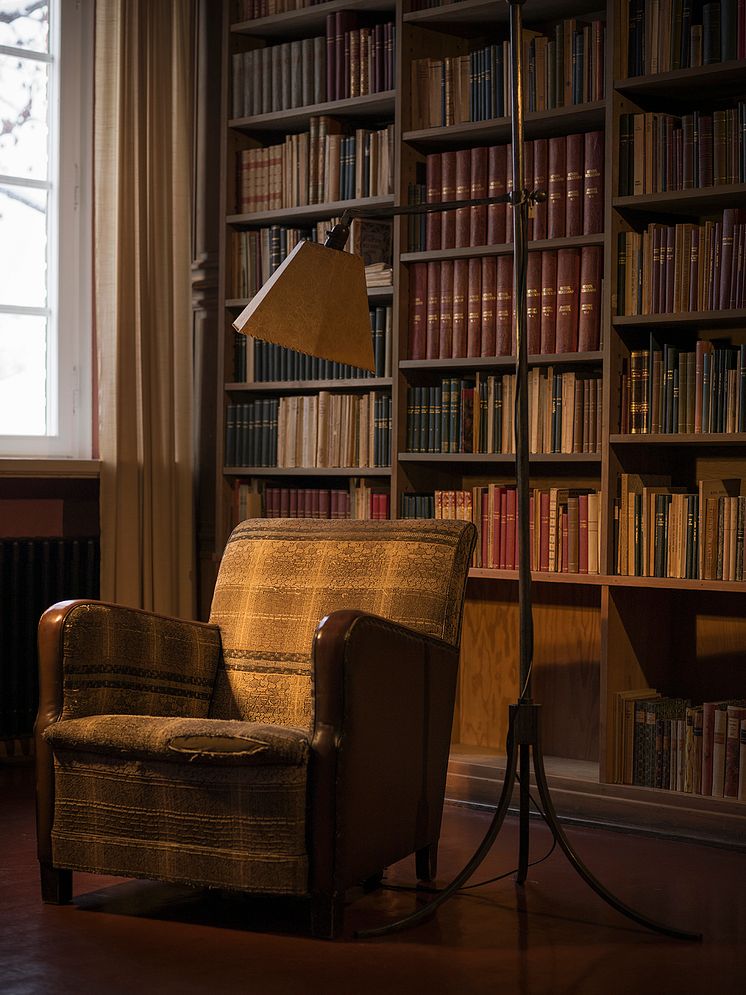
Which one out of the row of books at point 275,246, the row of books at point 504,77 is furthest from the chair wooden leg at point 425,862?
the row of books at point 504,77

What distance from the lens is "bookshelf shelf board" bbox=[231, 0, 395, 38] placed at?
14.6ft

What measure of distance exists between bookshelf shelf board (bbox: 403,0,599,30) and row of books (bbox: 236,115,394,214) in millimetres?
354

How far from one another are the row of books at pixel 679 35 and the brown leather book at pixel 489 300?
0.67m

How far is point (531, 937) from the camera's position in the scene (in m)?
2.77

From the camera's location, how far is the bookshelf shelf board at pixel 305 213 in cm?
441

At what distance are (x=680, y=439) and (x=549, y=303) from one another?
61 centimetres

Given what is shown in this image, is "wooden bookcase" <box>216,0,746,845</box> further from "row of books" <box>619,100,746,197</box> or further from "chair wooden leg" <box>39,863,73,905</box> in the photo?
"chair wooden leg" <box>39,863,73,905</box>

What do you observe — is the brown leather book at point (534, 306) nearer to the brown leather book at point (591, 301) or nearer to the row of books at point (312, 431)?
the brown leather book at point (591, 301)

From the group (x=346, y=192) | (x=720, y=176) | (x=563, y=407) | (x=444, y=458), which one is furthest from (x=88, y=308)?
(x=720, y=176)

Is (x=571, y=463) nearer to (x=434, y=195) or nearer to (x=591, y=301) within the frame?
(x=591, y=301)

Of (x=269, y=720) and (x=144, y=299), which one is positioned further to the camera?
(x=144, y=299)

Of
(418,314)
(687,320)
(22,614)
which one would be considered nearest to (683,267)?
(687,320)

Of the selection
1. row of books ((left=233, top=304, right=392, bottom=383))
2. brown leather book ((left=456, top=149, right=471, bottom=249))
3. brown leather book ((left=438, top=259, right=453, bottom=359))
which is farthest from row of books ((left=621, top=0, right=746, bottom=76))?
row of books ((left=233, top=304, right=392, bottom=383))

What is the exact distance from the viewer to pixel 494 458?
4113 millimetres
